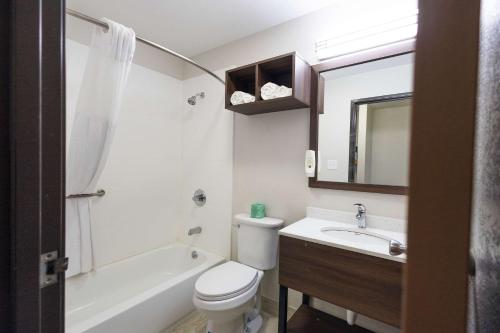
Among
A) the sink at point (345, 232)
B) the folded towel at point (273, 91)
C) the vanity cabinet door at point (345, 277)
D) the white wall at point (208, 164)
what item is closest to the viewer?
the vanity cabinet door at point (345, 277)

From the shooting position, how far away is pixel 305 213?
5.41ft

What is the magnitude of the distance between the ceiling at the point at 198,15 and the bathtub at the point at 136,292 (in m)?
1.97

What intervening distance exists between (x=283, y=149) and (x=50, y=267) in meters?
1.47

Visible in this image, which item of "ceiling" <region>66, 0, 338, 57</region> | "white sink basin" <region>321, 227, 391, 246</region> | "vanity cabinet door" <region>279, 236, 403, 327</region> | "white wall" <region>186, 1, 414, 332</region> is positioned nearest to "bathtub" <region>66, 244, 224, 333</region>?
"white wall" <region>186, 1, 414, 332</region>

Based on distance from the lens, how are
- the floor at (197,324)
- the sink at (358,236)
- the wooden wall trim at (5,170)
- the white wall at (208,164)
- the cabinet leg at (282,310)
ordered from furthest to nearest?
the white wall at (208,164) < the floor at (197,324) < the cabinet leg at (282,310) < the sink at (358,236) < the wooden wall trim at (5,170)

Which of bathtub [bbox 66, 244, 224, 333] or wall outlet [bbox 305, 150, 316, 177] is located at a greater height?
wall outlet [bbox 305, 150, 316, 177]

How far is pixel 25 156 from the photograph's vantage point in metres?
0.48

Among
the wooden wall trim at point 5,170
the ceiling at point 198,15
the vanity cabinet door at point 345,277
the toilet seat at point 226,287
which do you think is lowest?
the toilet seat at point 226,287

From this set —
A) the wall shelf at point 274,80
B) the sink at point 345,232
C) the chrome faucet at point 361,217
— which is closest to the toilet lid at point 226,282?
the sink at point 345,232

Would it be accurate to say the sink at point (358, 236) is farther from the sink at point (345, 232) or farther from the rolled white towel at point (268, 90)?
the rolled white towel at point (268, 90)

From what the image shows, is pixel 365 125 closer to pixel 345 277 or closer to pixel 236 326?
pixel 345 277

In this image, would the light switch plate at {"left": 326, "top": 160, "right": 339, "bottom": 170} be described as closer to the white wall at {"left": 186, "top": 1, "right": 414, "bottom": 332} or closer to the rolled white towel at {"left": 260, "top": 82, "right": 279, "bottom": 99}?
the white wall at {"left": 186, "top": 1, "right": 414, "bottom": 332}

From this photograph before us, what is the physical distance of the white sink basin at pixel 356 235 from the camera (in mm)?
1276

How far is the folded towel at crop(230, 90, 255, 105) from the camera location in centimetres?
163
